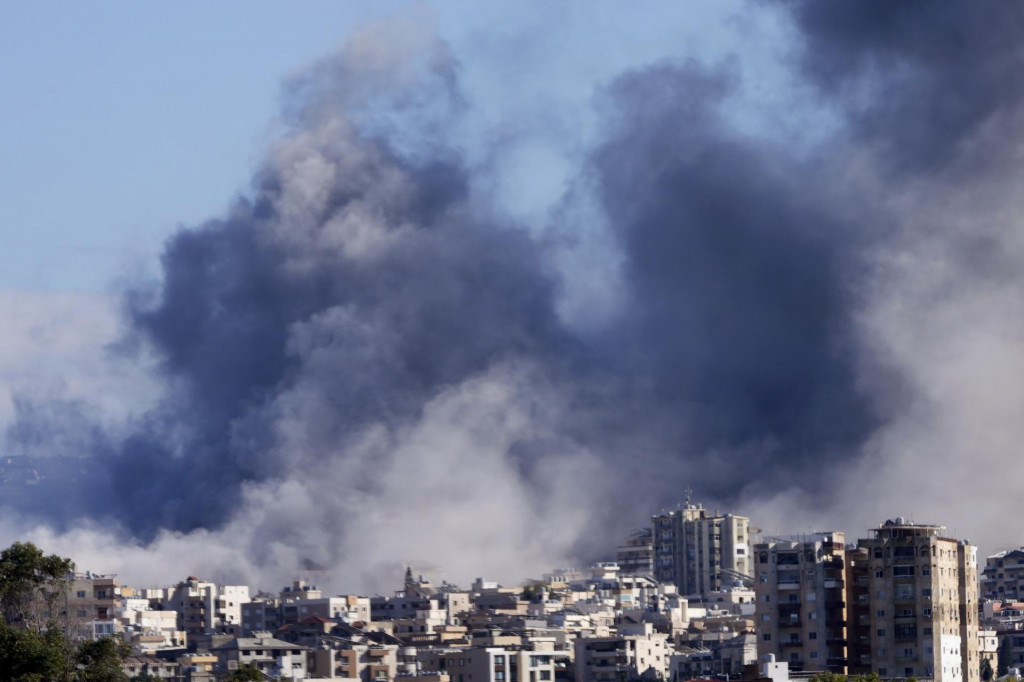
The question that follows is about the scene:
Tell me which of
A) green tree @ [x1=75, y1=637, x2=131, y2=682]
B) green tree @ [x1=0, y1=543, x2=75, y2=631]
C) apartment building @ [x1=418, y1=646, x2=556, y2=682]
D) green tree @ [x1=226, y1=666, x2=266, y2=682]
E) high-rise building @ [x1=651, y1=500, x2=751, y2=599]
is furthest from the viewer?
high-rise building @ [x1=651, y1=500, x2=751, y2=599]

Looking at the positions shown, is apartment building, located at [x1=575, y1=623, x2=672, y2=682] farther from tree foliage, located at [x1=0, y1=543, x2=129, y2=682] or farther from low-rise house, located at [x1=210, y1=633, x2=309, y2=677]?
tree foliage, located at [x1=0, y1=543, x2=129, y2=682]

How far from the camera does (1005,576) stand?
415ft

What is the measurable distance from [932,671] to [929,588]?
91.7 inches

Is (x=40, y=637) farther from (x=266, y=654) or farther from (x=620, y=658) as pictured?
(x=620, y=658)

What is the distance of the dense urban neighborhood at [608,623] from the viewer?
6869 centimetres

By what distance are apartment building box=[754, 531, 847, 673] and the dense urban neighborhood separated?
0.04 m

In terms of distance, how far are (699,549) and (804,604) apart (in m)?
63.0

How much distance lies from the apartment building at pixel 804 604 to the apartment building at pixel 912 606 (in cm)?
47

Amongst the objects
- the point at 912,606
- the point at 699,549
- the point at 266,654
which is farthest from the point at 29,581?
the point at 699,549

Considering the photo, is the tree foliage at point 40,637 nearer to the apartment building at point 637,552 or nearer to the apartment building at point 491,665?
the apartment building at point 491,665

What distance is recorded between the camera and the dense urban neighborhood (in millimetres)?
68688

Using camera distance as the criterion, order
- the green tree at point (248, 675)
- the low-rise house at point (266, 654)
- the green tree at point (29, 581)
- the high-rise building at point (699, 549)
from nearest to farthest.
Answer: the green tree at point (29, 581) < the green tree at point (248, 675) < the low-rise house at point (266, 654) < the high-rise building at point (699, 549)

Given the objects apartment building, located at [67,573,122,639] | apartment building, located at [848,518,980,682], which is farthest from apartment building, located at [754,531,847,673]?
apartment building, located at [67,573,122,639]

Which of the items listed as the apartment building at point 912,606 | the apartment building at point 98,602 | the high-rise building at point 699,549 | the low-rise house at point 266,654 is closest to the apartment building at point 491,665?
the low-rise house at point 266,654
